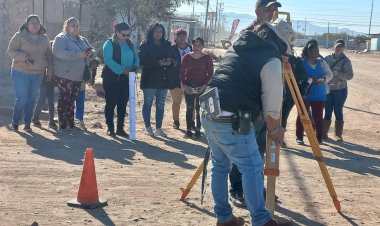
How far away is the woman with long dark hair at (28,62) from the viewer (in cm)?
1042

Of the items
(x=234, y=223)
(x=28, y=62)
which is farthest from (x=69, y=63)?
(x=234, y=223)

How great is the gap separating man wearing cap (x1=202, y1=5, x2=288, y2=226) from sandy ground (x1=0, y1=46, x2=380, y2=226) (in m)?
1.22

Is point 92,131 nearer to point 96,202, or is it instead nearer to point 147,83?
point 147,83

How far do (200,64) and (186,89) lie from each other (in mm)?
514

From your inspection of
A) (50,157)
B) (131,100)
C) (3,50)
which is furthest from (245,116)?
(3,50)

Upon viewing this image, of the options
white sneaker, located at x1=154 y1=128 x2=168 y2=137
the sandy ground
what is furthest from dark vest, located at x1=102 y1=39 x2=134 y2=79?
white sneaker, located at x1=154 y1=128 x2=168 y2=137

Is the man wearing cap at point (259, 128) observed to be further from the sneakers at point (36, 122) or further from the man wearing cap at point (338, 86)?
the sneakers at point (36, 122)

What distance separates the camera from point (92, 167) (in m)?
6.46

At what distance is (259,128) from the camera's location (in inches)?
242

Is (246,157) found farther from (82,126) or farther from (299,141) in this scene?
(82,126)

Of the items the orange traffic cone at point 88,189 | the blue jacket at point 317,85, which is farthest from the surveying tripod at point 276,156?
the blue jacket at point 317,85

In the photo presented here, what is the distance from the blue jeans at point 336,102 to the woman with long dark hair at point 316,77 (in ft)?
2.83

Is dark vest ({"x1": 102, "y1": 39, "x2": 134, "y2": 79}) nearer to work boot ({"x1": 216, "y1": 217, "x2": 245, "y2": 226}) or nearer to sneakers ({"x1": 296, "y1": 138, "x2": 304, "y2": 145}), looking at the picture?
sneakers ({"x1": 296, "y1": 138, "x2": 304, "y2": 145})

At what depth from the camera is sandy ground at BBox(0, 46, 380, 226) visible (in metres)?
6.28
